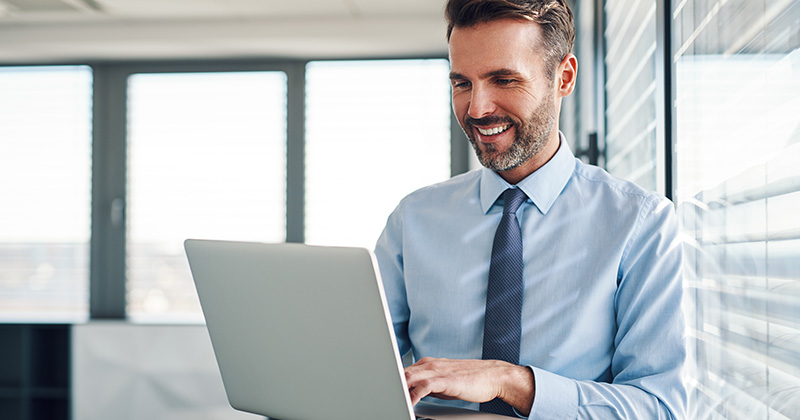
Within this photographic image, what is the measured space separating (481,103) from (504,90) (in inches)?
1.6

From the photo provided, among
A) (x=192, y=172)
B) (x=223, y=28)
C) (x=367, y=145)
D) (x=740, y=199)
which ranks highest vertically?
(x=223, y=28)

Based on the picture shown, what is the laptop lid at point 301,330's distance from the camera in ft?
2.10

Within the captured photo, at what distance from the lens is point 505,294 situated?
0.96 metres

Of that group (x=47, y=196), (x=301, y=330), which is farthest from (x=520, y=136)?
(x=47, y=196)

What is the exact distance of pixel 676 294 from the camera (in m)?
0.86

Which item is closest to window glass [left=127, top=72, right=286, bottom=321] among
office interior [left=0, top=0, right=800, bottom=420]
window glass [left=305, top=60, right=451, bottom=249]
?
office interior [left=0, top=0, right=800, bottom=420]

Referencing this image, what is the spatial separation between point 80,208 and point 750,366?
363cm

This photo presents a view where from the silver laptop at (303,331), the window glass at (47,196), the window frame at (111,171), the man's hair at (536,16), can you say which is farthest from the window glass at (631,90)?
the window glass at (47,196)

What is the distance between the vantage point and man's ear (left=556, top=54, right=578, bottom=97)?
40.9 inches

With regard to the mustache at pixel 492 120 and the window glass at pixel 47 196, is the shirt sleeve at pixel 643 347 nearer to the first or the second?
the mustache at pixel 492 120

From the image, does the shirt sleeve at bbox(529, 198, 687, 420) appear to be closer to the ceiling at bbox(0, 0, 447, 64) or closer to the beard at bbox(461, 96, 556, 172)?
the beard at bbox(461, 96, 556, 172)

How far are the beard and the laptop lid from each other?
433mm

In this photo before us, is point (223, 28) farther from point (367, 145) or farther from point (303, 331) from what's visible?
point (303, 331)

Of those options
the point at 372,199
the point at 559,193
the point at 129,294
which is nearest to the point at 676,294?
the point at 559,193
